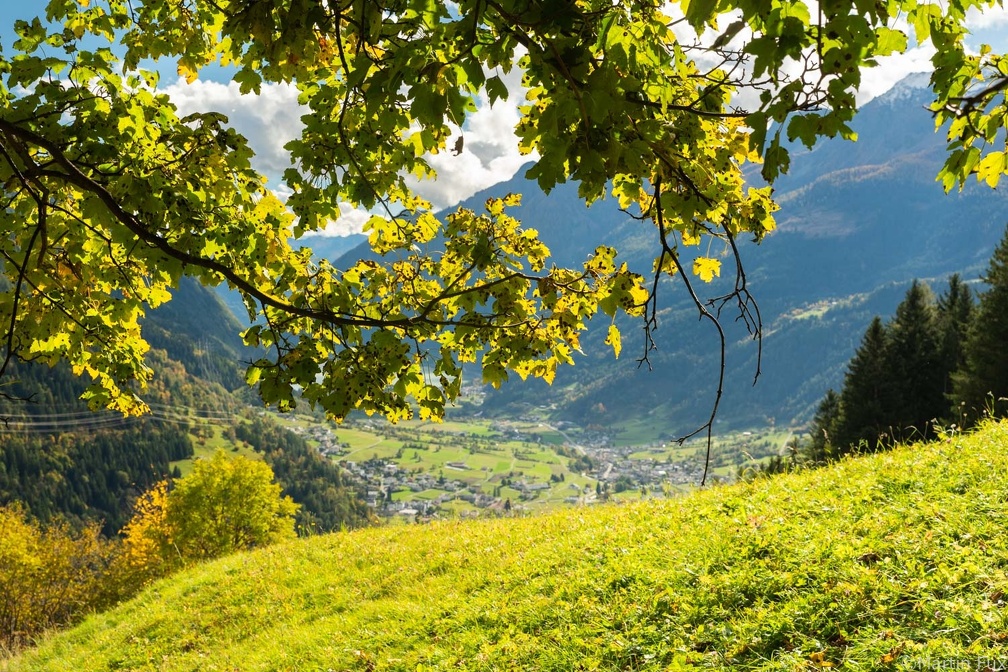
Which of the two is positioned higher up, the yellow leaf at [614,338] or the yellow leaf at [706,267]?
the yellow leaf at [706,267]

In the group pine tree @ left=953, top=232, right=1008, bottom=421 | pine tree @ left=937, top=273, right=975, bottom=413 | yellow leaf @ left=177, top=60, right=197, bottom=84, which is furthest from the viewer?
pine tree @ left=937, top=273, right=975, bottom=413

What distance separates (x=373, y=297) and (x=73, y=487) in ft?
493

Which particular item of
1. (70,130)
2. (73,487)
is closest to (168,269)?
(70,130)

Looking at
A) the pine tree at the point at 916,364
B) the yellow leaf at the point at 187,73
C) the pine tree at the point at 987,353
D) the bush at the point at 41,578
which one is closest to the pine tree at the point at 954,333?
the pine tree at the point at 916,364

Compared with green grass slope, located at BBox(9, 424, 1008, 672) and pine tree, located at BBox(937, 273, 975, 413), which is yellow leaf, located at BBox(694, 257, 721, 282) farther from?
pine tree, located at BBox(937, 273, 975, 413)

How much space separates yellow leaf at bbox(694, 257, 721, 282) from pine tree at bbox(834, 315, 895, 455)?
1250 inches

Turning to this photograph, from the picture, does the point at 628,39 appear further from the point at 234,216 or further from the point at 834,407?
the point at 834,407

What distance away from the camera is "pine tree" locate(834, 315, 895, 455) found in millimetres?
31797

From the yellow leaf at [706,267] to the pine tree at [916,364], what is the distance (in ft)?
110

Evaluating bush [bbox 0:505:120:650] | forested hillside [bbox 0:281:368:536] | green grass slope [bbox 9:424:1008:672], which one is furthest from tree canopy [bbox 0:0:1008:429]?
forested hillside [bbox 0:281:368:536]

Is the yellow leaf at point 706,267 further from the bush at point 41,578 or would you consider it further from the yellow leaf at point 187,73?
the bush at point 41,578

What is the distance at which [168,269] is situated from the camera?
4016mm

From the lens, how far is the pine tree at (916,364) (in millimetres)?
32031

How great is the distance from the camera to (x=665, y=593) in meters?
5.75
